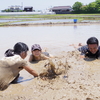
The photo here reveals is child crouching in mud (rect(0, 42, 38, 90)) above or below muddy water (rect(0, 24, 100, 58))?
above

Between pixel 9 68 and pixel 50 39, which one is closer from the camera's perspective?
pixel 9 68

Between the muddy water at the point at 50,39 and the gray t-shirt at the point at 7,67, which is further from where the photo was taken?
the muddy water at the point at 50,39

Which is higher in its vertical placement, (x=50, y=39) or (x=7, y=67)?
(x=7, y=67)

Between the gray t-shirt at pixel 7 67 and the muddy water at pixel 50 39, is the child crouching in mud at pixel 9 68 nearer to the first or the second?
the gray t-shirt at pixel 7 67

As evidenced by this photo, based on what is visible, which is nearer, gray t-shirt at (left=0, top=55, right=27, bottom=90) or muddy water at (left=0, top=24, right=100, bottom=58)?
gray t-shirt at (left=0, top=55, right=27, bottom=90)

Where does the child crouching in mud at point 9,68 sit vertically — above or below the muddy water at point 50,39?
above

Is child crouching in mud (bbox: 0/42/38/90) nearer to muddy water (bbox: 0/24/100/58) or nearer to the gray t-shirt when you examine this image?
the gray t-shirt

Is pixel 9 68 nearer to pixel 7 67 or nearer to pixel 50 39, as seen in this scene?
pixel 7 67

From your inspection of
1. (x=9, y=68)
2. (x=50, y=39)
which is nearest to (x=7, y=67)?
(x=9, y=68)

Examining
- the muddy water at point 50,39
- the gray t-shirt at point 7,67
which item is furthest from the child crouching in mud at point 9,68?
the muddy water at point 50,39

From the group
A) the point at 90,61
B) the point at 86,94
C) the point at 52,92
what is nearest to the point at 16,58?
the point at 52,92

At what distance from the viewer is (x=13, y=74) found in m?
3.22

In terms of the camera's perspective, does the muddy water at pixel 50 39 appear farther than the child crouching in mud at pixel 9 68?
Yes

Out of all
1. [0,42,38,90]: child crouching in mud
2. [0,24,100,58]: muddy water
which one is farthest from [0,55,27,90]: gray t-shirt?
[0,24,100,58]: muddy water
